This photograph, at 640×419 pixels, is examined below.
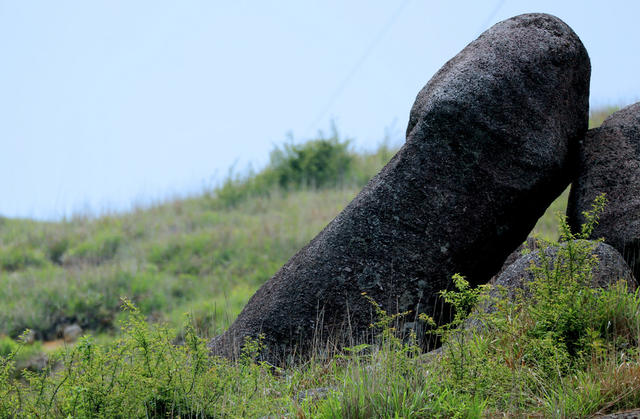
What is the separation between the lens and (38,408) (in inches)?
219

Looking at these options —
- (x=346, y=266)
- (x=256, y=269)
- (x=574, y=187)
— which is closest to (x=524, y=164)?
(x=574, y=187)

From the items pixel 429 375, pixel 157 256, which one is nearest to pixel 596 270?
pixel 429 375

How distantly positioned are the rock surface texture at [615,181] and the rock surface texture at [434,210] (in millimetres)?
623

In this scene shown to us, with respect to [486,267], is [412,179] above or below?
above

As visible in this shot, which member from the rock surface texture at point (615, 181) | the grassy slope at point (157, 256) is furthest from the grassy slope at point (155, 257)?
the rock surface texture at point (615, 181)

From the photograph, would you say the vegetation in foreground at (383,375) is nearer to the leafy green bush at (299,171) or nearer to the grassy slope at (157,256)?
the grassy slope at (157,256)

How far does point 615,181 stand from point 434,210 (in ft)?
7.35

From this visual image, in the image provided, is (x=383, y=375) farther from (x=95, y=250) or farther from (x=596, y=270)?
(x=95, y=250)

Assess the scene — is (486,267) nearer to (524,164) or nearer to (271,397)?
(524,164)

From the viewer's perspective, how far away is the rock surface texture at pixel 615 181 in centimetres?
781

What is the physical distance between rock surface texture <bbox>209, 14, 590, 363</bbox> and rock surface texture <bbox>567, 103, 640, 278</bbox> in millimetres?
623

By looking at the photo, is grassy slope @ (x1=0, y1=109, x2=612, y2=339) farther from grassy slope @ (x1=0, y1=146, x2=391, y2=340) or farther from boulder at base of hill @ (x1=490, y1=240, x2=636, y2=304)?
A: boulder at base of hill @ (x1=490, y1=240, x2=636, y2=304)

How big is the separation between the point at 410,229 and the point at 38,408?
383 centimetres

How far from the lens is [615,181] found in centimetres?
802
